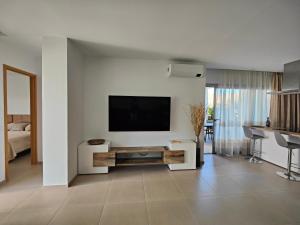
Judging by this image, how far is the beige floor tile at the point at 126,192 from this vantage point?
242 centimetres

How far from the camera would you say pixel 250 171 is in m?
3.55

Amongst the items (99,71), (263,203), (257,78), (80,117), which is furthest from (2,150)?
(257,78)

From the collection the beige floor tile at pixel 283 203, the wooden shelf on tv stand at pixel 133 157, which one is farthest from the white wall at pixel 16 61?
the beige floor tile at pixel 283 203

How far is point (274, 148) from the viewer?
4.05 metres

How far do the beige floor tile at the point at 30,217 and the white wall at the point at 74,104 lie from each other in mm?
765

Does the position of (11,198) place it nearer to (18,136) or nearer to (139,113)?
(18,136)

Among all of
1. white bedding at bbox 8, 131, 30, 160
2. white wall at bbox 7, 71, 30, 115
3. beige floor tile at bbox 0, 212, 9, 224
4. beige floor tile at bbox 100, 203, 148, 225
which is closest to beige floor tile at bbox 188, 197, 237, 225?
beige floor tile at bbox 100, 203, 148, 225

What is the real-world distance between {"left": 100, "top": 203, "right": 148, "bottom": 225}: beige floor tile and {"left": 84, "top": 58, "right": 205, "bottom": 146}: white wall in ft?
5.42

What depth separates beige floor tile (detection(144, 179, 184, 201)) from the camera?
2482 millimetres

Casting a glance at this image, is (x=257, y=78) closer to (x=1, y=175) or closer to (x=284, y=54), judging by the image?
(x=284, y=54)

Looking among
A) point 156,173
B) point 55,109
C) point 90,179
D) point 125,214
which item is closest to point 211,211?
point 125,214

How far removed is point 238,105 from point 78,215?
4.55m

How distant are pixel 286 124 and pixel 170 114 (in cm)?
319

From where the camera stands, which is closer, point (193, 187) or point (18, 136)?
point (193, 187)
